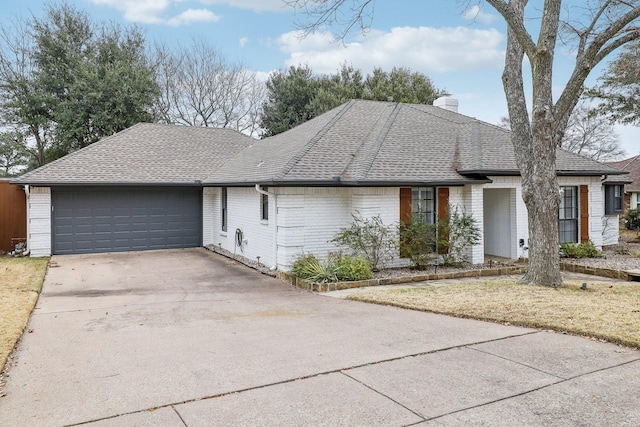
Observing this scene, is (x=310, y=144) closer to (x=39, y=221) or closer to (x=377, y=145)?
(x=377, y=145)

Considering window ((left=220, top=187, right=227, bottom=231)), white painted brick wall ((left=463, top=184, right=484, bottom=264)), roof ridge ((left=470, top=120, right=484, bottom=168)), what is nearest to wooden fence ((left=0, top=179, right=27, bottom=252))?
window ((left=220, top=187, right=227, bottom=231))

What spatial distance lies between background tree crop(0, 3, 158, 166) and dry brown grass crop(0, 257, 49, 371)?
462 inches

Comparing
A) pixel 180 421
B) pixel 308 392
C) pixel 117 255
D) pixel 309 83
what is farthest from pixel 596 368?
pixel 309 83

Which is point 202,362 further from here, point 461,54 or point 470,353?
point 461,54

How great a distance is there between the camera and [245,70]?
32.7 m

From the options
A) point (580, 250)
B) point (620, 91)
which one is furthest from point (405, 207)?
point (620, 91)

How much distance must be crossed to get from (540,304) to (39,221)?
14.0 m

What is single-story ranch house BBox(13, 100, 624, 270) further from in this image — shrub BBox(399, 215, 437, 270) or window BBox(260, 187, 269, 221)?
shrub BBox(399, 215, 437, 270)

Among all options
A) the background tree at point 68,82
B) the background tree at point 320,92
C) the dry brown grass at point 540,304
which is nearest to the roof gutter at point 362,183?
the dry brown grass at point 540,304

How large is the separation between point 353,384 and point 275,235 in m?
7.06

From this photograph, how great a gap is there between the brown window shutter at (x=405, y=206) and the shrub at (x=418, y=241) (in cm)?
20

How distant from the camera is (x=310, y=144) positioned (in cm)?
1257

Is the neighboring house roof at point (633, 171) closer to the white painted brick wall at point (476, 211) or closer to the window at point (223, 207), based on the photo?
the white painted brick wall at point (476, 211)

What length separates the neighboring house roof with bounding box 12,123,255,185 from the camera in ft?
47.4
